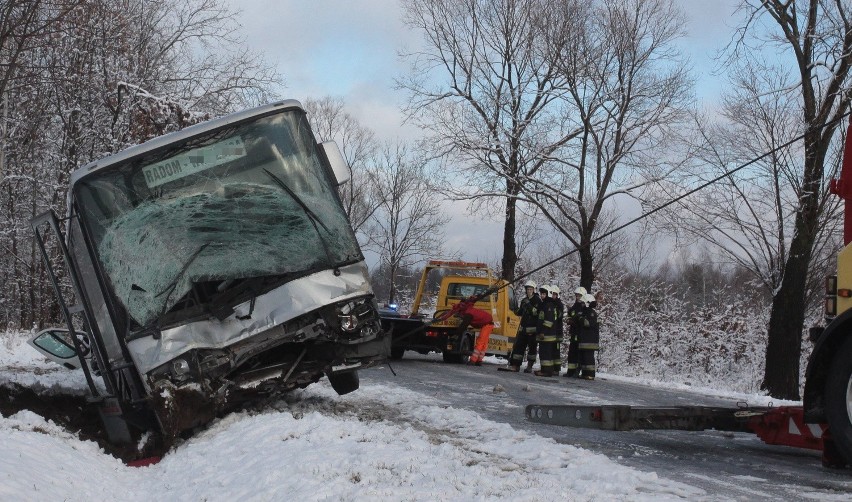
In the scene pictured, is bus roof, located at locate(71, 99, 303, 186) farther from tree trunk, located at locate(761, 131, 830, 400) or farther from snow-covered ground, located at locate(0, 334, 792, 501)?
tree trunk, located at locate(761, 131, 830, 400)

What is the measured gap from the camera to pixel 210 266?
7805 millimetres

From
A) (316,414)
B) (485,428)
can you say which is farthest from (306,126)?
(485,428)

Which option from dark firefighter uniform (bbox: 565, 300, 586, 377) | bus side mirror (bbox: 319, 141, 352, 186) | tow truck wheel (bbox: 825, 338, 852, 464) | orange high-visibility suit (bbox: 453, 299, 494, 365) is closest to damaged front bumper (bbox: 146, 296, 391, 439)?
bus side mirror (bbox: 319, 141, 352, 186)

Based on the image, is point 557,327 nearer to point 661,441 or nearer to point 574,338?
point 574,338

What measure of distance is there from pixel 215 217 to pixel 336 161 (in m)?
1.31

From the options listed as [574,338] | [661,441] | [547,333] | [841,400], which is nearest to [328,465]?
[841,400]

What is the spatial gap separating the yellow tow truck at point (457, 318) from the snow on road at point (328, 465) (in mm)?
9148

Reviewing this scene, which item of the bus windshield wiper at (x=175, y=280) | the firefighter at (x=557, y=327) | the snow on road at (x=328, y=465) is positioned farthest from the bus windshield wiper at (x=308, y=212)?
the firefighter at (x=557, y=327)

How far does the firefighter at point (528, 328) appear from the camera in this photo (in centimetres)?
1625

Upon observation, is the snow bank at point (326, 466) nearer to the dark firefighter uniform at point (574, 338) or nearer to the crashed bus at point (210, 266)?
the crashed bus at point (210, 266)

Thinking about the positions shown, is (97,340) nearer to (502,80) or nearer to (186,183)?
(186,183)

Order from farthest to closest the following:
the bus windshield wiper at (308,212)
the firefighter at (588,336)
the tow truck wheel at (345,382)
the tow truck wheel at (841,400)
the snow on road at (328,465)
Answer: the firefighter at (588,336) → the tow truck wheel at (345,382) → the bus windshield wiper at (308,212) → the tow truck wheel at (841,400) → the snow on road at (328,465)

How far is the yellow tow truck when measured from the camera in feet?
59.8

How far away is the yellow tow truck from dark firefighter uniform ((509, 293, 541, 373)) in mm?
1718
